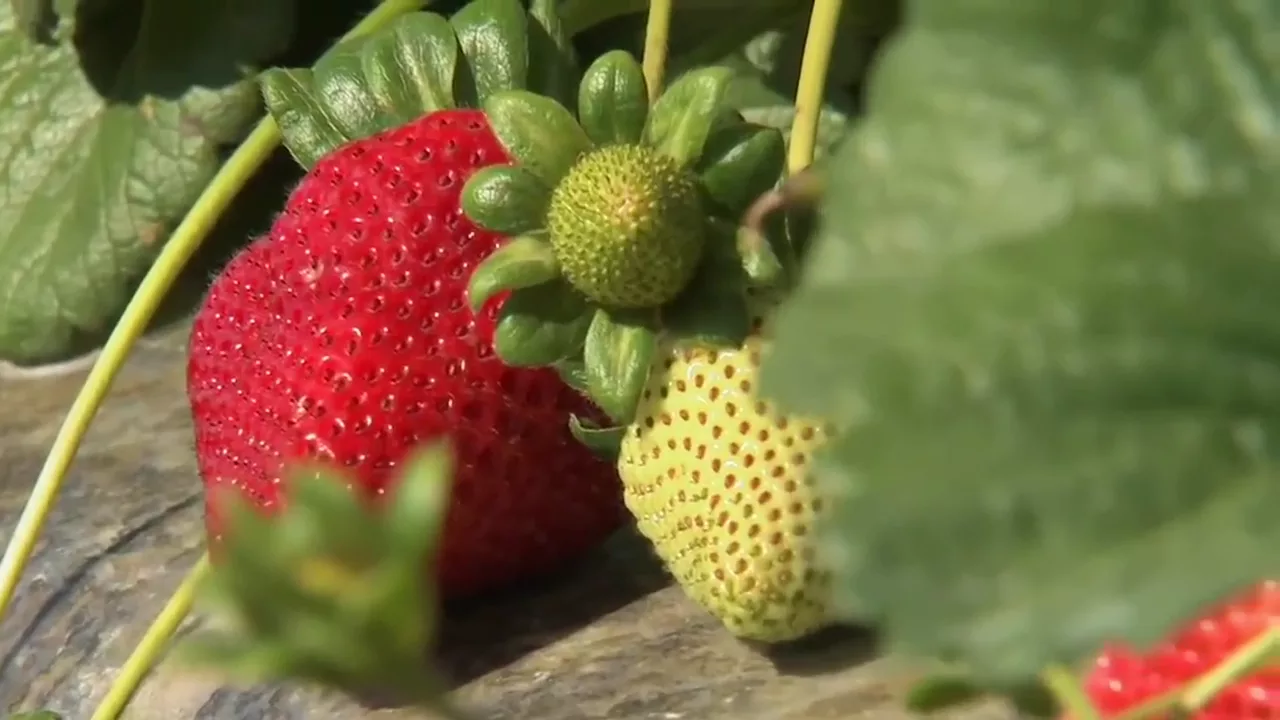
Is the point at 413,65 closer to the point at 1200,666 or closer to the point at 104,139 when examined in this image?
the point at 104,139

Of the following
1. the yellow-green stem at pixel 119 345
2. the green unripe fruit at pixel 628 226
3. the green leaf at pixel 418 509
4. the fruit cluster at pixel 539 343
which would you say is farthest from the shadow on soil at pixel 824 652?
the green leaf at pixel 418 509

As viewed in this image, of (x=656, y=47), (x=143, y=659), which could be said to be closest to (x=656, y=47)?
(x=656, y=47)

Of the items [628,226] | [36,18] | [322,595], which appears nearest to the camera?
[322,595]

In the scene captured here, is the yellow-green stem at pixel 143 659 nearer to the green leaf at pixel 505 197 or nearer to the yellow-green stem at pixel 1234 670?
Answer: the green leaf at pixel 505 197

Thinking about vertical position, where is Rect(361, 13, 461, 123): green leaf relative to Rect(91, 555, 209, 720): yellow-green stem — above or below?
above

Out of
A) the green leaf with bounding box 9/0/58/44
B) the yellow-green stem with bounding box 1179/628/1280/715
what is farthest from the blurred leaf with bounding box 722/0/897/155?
the yellow-green stem with bounding box 1179/628/1280/715

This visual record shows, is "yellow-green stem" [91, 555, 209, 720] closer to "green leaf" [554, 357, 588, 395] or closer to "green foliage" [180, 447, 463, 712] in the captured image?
"green leaf" [554, 357, 588, 395]

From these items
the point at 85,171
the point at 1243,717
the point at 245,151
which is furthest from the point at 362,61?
the point at 1243,717
